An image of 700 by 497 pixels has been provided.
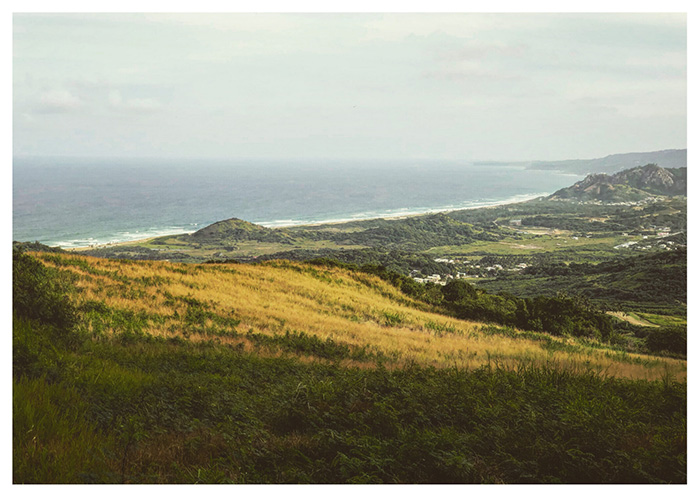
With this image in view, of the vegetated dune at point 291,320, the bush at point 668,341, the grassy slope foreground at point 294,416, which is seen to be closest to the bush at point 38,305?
the grassy slope foreground at point 294,416

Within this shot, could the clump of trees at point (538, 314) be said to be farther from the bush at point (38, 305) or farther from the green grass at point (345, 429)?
the bush at point (38, 305)

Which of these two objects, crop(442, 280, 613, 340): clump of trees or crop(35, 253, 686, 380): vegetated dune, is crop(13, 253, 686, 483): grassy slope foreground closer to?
crop(35, 253, 686, 380): vegetated dune

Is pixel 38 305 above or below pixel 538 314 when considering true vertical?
above

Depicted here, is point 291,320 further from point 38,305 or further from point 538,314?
point 538,314

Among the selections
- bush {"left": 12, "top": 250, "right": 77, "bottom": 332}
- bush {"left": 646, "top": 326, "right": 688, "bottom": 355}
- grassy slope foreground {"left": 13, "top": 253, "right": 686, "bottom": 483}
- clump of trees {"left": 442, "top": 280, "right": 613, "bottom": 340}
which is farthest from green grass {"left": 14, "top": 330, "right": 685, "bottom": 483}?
bush {"left": 646, "top": 326, "right": 688, "bottom": 355}

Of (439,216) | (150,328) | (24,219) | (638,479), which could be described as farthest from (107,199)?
(638,479)

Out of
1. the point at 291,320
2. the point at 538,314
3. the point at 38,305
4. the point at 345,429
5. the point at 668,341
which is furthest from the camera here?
the point at 538,314

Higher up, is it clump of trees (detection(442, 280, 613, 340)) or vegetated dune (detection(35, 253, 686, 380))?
vegetated dune (detection(35, 253, 686, 380))

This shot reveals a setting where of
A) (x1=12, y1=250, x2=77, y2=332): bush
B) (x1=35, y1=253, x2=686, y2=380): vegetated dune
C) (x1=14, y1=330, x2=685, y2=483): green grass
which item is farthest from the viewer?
(x1=35, y1=253, x2=686, y2=380): vegetated dune

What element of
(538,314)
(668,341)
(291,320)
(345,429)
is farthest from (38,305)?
(668,341)
